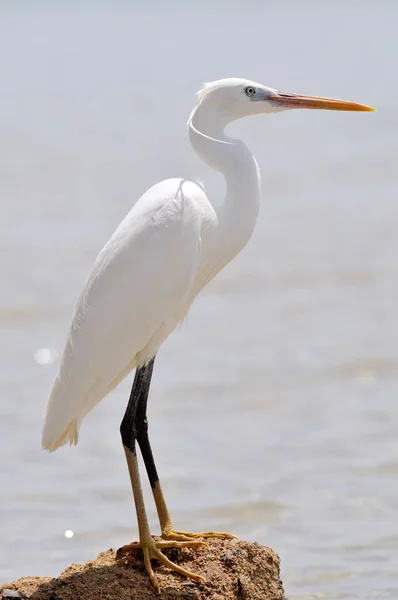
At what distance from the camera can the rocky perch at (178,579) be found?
429cm

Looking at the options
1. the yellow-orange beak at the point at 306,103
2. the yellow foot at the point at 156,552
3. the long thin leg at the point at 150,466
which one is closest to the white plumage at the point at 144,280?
the long thin leg at the point at 150,466

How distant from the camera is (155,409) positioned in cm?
→ 780

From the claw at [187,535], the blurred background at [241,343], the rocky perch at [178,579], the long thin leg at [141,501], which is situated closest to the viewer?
the rocky perch at [178,579]

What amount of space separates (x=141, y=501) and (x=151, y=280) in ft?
2.92

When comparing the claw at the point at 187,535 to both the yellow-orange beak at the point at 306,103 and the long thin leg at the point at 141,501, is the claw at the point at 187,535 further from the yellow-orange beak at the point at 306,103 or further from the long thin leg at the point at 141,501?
the yellow-orange beak at the point at 306,103

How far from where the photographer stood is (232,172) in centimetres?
476

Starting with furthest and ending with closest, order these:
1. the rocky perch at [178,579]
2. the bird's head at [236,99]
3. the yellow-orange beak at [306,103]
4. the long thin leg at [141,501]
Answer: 1. the yellow-orange beak at [306,103]
2. the bird's head at [236,99]
3. the long thin leg at [141,501]
4. the rocky perch at [178,579]

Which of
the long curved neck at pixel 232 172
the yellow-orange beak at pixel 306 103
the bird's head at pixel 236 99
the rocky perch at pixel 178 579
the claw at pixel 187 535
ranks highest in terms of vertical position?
the yellow-orange beak at pixel 306 103

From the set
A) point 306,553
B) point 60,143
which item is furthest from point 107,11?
point 306,553

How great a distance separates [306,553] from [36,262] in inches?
222

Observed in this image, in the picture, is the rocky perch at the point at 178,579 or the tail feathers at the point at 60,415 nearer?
the rocky perch at the point at 178,579

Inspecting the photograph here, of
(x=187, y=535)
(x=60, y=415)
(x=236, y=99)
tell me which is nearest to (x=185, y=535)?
(x=187, y=535)

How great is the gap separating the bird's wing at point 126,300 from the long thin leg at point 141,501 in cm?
13

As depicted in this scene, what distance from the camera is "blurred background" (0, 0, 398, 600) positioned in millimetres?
6348
